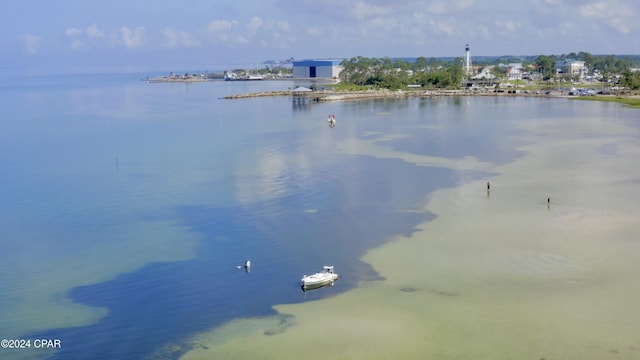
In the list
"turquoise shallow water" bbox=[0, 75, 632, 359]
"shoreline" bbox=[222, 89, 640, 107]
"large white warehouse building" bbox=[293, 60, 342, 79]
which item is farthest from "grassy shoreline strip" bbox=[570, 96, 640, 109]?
"large white warehouse building" bbox=[293, 60, 342, 79]

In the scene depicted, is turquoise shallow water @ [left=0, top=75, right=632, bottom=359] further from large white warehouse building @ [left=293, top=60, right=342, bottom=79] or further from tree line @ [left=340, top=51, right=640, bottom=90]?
large white warehouse building @ [left=293, top=60, right=342, bottom=79]

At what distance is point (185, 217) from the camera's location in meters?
19.1

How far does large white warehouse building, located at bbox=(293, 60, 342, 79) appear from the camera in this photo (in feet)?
358

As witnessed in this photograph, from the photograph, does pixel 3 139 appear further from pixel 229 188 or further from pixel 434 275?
pixel 434 275

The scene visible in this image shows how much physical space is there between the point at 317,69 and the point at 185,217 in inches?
3789

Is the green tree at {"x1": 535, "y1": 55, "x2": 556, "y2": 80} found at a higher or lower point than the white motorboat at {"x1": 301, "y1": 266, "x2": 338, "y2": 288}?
higher

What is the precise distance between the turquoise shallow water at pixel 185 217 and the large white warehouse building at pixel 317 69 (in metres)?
68.4

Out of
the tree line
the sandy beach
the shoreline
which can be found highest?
the tree line

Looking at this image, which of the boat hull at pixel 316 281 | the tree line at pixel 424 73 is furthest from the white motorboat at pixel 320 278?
the tree line at pixel 424 73

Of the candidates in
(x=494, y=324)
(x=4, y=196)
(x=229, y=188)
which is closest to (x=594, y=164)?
(x=229, y=188)

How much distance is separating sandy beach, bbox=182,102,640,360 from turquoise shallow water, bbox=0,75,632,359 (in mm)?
853

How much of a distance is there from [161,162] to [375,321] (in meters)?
19.0

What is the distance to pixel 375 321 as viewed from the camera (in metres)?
12.0

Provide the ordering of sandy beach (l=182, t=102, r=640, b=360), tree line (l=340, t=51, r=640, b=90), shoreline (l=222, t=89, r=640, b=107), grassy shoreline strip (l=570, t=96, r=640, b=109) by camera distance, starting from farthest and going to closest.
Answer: tree line (l=340, t=51, r=640, b=90)
shoreline (l=222, t=89, r=640, b=107)
grassy shoreline strip (l=570, t=96, r=640, b=109)
sandy beach (l=182, t=102, r=640, b=360)
